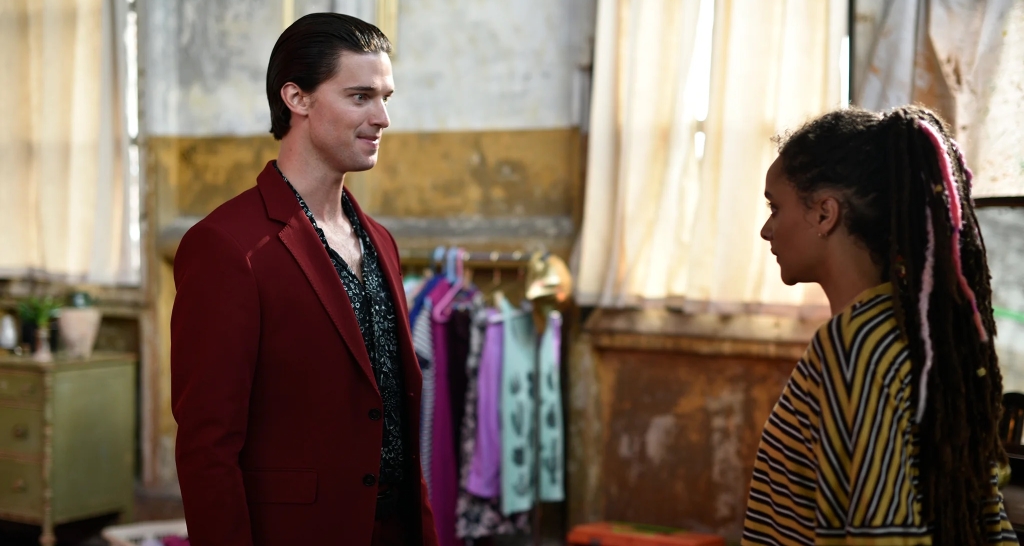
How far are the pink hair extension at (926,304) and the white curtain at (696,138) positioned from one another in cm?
212

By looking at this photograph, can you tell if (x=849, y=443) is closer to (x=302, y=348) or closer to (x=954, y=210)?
(x=954, y=210)

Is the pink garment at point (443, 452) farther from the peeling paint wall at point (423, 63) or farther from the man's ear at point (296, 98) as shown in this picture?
the man's ear at point (296, 98)

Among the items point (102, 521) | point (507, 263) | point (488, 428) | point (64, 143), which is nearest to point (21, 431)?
point (102, 521)

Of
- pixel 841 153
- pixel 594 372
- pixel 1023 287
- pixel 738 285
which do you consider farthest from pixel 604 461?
pixel 841 153

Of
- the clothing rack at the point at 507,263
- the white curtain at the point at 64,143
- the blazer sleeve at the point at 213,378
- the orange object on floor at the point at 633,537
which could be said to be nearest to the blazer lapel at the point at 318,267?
the blazer sleeve at the point at 213,378

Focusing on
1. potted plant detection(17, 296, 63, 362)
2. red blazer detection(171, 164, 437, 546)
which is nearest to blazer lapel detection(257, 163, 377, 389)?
red blazer detection(171, 164, 437, 546)

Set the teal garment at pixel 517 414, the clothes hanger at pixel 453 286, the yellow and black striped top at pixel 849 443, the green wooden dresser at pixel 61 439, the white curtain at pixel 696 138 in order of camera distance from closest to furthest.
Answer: the yellow and black striped top at pixel 849 443 < the white curtain at pixel 696 138 < the teal garment at pixel 517 414 < the clothes hanger at pixel 453 286 < the green wooden dresser at pixel 61 439

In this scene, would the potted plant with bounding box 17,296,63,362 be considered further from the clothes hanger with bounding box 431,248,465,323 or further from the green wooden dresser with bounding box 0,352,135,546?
the clothes hanger with bounding box 431,248,465,323

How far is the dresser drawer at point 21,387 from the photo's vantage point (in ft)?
14.7

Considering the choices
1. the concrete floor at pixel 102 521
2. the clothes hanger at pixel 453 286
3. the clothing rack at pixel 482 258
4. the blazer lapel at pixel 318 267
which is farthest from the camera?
the concrete floor at pixel 102 521

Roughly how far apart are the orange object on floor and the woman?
1974 mm

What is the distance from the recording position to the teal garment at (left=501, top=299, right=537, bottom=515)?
148 inches

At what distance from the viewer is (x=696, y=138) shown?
379 cm

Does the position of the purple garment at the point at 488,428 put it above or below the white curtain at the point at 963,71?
below
